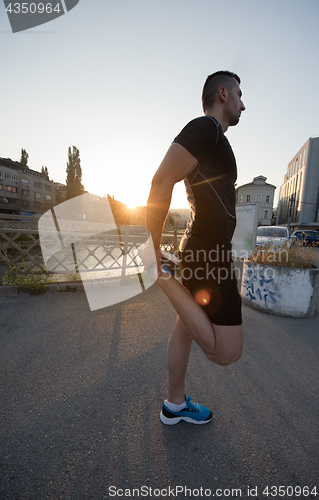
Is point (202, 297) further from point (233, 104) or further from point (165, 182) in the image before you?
point (233, 104)

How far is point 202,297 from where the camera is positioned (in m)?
1.38

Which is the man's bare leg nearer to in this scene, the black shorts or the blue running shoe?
the blue running shoe

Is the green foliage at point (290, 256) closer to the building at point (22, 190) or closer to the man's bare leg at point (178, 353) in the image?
the man's bare leg at point (178, 353)

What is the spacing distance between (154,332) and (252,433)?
1793 millimetres

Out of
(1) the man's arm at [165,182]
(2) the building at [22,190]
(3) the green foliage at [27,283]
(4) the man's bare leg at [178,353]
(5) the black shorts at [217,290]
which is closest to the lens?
(1) the man's arm at [165,182]

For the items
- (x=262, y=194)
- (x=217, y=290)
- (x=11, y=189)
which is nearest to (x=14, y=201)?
(x=11, y=189)

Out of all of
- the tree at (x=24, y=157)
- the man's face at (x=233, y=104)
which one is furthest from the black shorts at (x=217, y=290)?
the tree at (x=24, y=157)

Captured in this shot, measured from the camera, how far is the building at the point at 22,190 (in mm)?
54312

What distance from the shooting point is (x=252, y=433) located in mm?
1735

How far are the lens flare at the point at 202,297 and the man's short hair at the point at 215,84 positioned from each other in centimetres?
121

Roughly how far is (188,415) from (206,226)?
4.88ft

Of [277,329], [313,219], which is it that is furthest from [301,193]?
[277,329]

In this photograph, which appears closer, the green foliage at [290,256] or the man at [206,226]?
the man at [206,226]

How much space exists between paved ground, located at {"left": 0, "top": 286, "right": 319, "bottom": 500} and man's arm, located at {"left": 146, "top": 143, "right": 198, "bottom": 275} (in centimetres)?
146
